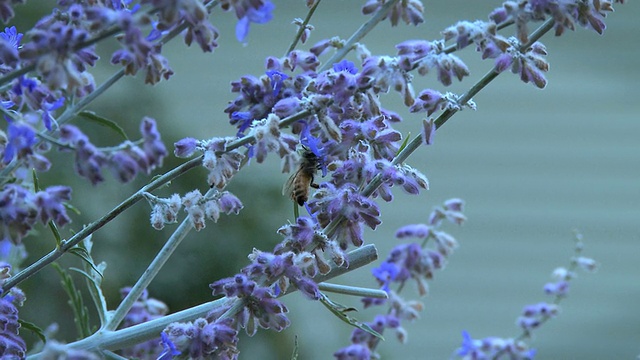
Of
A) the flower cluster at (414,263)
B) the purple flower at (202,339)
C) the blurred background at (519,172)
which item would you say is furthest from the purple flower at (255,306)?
the blurred background at (519,172)

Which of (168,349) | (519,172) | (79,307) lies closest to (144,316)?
(79,307)

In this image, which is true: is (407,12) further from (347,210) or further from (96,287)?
(96,287)

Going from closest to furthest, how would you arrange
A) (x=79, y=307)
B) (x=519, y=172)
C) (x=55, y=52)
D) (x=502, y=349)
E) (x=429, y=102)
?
1. (x=55, y=52)
2. (x=429, y=102)
3. (x=79, y=307)
4. (x=502, y=349)
5. (x=519, y=172)

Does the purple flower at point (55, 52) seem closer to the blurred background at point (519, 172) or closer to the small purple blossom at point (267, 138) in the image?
the small purple blossom at point (267, 138)

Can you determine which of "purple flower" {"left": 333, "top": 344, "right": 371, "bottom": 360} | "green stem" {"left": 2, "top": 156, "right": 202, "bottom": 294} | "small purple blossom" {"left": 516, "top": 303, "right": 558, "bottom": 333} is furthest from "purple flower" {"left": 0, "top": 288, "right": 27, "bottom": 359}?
"small purple blossom" {"left": 516, "top": 303, "right": 558, "bottom": 333}

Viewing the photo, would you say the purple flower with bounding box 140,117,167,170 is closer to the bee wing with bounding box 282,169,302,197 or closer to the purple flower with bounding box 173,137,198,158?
the purple flower with bounding box 173,137,198,158

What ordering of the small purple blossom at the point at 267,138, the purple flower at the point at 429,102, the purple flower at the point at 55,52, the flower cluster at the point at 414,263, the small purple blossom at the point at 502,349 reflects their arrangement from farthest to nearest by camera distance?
the small purple blossom at the point at 502,349, the flower cluster at the point at 414,263, the purple flower at the point at 429,102, the small purple blossom at the point at 267,138, the purple flower at the point at 55,52

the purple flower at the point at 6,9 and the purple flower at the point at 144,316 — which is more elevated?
the purple flower at the point at 144,316

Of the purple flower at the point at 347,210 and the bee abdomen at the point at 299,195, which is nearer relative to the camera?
the purple flower at the point at 347,210
